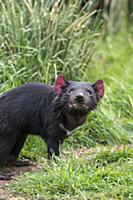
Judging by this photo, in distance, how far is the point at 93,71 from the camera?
9.71m

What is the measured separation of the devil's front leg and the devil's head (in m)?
0.19

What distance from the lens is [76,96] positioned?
6.02 m

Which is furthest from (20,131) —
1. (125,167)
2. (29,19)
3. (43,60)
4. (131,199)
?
(29,19)

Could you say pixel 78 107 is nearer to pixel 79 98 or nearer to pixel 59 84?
pixel 79 98

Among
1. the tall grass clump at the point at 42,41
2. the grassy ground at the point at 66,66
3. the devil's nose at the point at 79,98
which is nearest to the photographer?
the devil's nose at the point at 79,98

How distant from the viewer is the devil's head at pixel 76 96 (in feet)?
19.9

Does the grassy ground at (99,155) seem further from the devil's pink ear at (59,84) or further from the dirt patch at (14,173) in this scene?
the devil's pink ear at (59,84)

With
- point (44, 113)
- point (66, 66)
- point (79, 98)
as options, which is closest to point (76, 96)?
point (79, 98)

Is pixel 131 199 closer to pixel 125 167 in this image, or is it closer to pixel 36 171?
pixel 125 167

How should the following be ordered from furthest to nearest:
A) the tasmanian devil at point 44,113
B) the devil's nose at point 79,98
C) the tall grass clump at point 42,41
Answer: the tall grass clump at point 42,41 < the tasmanian devil at point 44,113 < the devil's nose at point 79,98

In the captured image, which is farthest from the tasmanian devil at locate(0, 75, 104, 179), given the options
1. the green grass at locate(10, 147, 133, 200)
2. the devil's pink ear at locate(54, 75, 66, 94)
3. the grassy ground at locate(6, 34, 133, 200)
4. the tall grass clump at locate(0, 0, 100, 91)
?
the tall grass clump at locate(0, 0, 100, 91)

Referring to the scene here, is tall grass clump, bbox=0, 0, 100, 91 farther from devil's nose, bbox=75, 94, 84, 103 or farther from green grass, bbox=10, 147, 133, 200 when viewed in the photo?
green grass, bbox=10, 147, 133, 200

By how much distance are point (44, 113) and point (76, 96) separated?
48 cm

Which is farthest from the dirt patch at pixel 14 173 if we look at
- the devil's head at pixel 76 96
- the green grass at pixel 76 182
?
the devil's head at pixel 76 96
